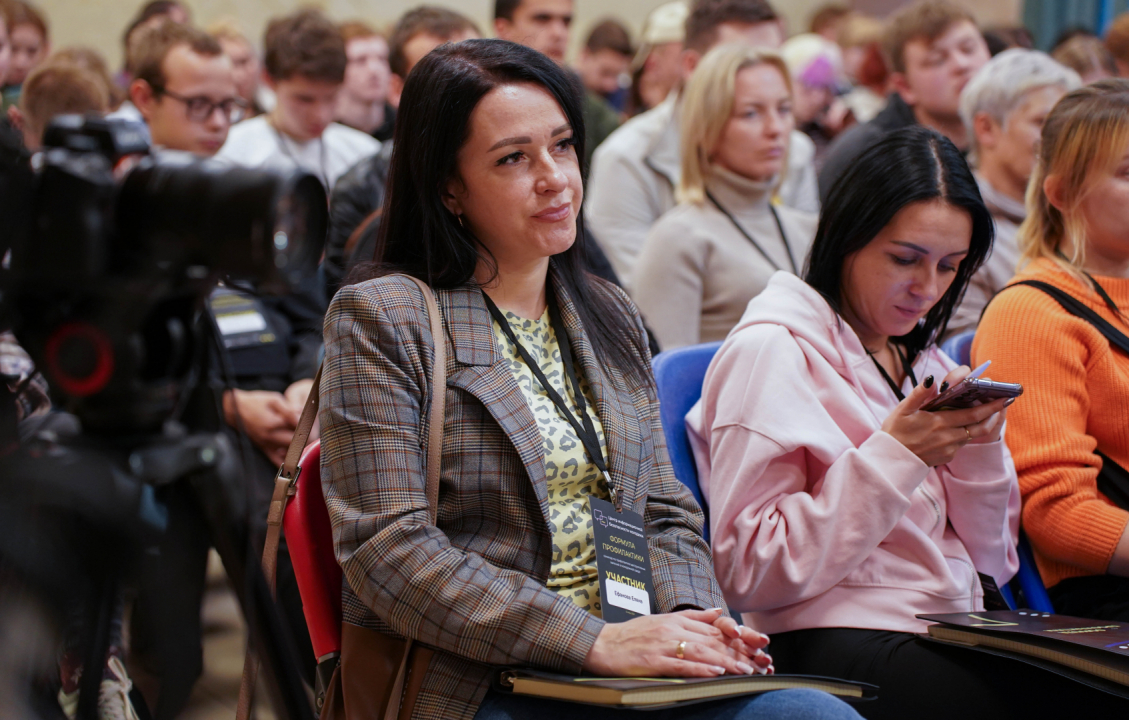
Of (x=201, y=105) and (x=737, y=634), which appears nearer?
(x=737, y=634)

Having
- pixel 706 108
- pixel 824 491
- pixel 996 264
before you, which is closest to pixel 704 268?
pixel 706 108

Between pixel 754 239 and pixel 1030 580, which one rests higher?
pixel 754 239

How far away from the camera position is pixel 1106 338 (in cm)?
191

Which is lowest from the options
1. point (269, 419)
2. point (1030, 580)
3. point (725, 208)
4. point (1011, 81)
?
point (269, 419)

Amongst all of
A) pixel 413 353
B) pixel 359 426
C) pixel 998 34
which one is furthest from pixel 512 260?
pixel 998 34

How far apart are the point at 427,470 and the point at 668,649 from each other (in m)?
0.37

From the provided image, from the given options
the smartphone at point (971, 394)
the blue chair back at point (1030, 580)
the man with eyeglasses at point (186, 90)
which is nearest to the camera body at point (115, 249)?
the smartphone at point (971, 394)

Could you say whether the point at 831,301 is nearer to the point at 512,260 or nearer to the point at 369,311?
the point at 512,260

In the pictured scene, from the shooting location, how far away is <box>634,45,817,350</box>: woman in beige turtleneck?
2836mm

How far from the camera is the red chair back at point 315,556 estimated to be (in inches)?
57.1

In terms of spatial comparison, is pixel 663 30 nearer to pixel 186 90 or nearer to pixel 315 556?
pixel 186 90

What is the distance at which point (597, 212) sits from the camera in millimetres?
3682

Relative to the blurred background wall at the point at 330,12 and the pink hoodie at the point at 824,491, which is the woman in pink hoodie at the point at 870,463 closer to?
the pink hoodie at the point at 824,491

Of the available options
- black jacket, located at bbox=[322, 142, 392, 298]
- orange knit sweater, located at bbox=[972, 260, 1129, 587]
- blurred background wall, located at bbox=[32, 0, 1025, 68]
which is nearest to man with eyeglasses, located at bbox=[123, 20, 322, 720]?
black jacket, located at bbox=[322, 142, 392, 298]
